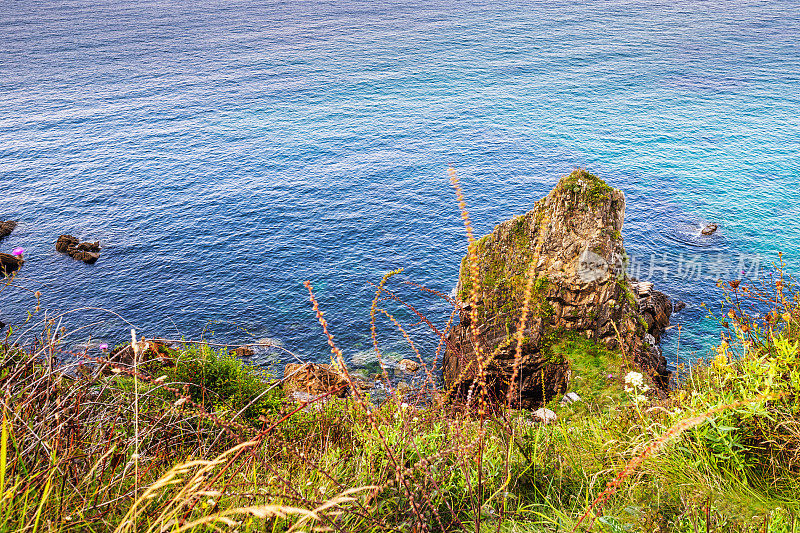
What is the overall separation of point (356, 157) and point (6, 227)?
37070 millimetres

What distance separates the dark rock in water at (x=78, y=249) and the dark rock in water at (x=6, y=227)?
602 cm

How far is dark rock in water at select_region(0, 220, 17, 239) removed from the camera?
47.8 metres

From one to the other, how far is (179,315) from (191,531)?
38.3 meters

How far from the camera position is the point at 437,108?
8206 centimetres

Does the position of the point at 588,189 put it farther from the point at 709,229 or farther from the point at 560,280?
the point at 709,229

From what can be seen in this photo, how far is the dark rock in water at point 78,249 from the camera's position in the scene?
4447 centimetres

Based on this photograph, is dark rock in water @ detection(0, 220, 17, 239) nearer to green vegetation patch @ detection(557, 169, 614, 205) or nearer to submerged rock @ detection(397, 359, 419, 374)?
submerged rock @ detection(397, 359, 419, 374)

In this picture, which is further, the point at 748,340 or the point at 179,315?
the point at 179,315

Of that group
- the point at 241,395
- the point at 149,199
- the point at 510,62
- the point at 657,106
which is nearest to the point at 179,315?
the point at 149,199

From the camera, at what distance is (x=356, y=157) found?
6600 centimetres

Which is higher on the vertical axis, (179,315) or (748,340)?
(748,340)

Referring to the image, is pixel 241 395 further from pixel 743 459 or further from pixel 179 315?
pixel 179 315

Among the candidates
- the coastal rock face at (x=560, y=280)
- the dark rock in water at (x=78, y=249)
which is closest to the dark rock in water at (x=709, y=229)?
the coastal rock face at (x=560, y=280)

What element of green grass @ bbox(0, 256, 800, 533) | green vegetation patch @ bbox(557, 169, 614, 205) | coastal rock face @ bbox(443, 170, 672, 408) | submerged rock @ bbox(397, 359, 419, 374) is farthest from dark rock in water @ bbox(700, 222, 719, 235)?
green grass @ bbox(0, 256, 800, 533)
